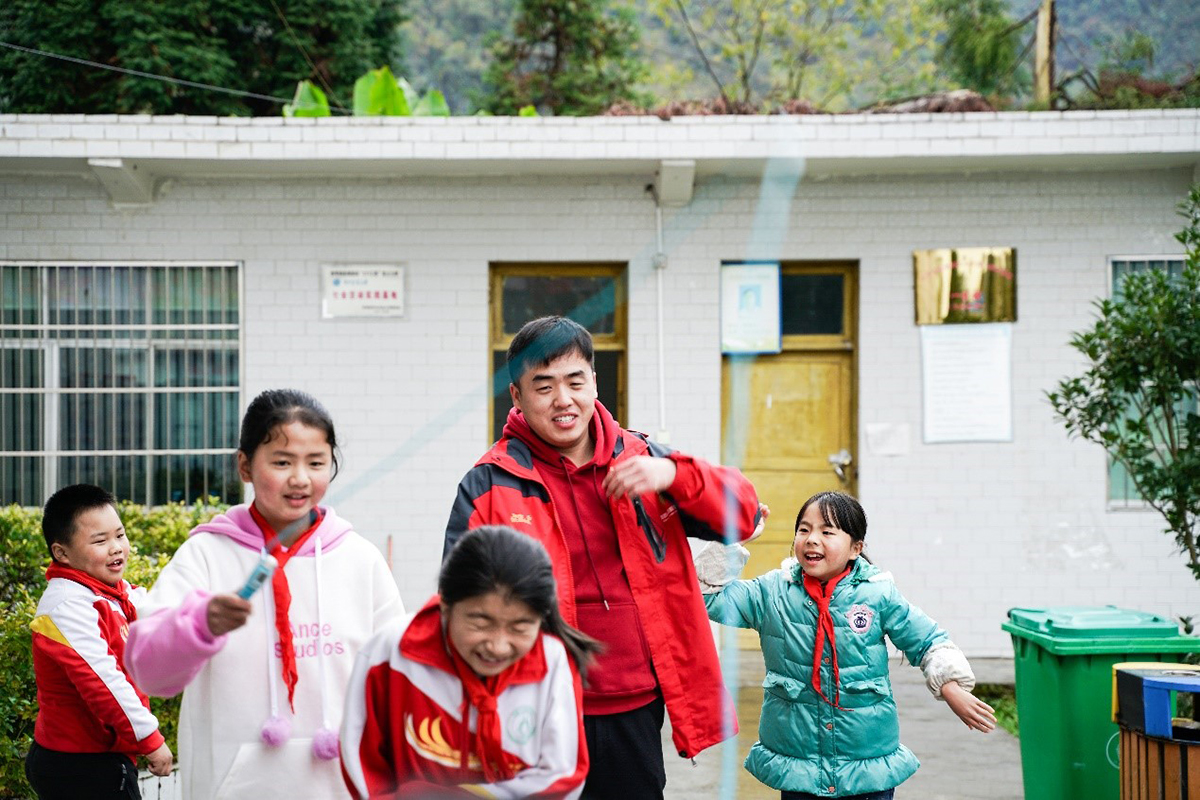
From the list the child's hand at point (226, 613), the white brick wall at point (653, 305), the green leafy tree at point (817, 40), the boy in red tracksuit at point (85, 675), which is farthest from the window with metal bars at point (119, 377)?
the green leafy tree at point (817, 40)

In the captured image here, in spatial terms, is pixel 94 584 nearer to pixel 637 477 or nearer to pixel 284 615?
pixel 284 615

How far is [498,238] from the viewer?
325 inches

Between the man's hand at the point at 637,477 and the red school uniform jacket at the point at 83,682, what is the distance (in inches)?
59.7

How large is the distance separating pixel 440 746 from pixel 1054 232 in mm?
7162

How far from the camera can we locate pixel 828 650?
3.51 meters

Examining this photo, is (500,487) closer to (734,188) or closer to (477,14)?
(734,188)

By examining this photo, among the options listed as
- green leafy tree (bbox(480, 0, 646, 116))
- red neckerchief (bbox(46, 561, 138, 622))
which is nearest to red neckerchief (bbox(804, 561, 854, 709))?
red neckerchief (bbox(46, 561, 138, 622))

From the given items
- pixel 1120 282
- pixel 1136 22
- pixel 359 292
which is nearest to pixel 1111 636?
pixel 1120 282

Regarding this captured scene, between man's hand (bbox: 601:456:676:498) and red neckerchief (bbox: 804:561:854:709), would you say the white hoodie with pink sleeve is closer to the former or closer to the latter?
man's hand (bbox: 601:456:676:498)

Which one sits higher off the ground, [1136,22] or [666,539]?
[1136,22]

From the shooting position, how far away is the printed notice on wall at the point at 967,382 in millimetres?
8133

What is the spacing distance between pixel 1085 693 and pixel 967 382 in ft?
13.5

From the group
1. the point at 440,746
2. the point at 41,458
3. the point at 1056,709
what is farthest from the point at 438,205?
the point at 440,746

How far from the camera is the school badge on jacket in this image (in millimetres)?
3521
